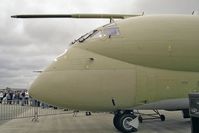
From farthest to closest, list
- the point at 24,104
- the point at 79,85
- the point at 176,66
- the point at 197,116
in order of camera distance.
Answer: the point at 24,104
the point at 176,66
the point at 79,85
the point at 197,116

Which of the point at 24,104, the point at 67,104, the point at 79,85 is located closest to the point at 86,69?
the point at 79,85

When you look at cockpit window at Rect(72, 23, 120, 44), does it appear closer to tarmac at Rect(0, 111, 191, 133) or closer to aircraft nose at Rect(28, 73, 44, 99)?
aircraft nose at Rect(28, 73, 44, 99)

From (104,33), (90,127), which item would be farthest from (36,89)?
(90,127)

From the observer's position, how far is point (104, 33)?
12.0m

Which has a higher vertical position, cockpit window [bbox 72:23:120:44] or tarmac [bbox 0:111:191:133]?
cockpit window [bbox 72:23:120:44]

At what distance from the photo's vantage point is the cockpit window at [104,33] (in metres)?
11.9

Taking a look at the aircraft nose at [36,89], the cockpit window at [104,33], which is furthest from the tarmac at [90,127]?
the cockpit window at [104,33]

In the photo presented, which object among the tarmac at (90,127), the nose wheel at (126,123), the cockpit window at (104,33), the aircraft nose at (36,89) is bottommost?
the tarmac at (90,127)

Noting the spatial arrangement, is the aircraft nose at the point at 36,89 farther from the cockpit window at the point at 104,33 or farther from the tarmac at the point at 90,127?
the tarmac at the point at 90,127

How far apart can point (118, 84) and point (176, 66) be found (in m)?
2.13

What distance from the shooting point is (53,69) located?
11.4 metres

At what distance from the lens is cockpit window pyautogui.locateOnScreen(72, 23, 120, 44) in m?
11.9

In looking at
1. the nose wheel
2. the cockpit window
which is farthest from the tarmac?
the cockpit window

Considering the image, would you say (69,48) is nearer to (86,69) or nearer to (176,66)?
(86,69)
